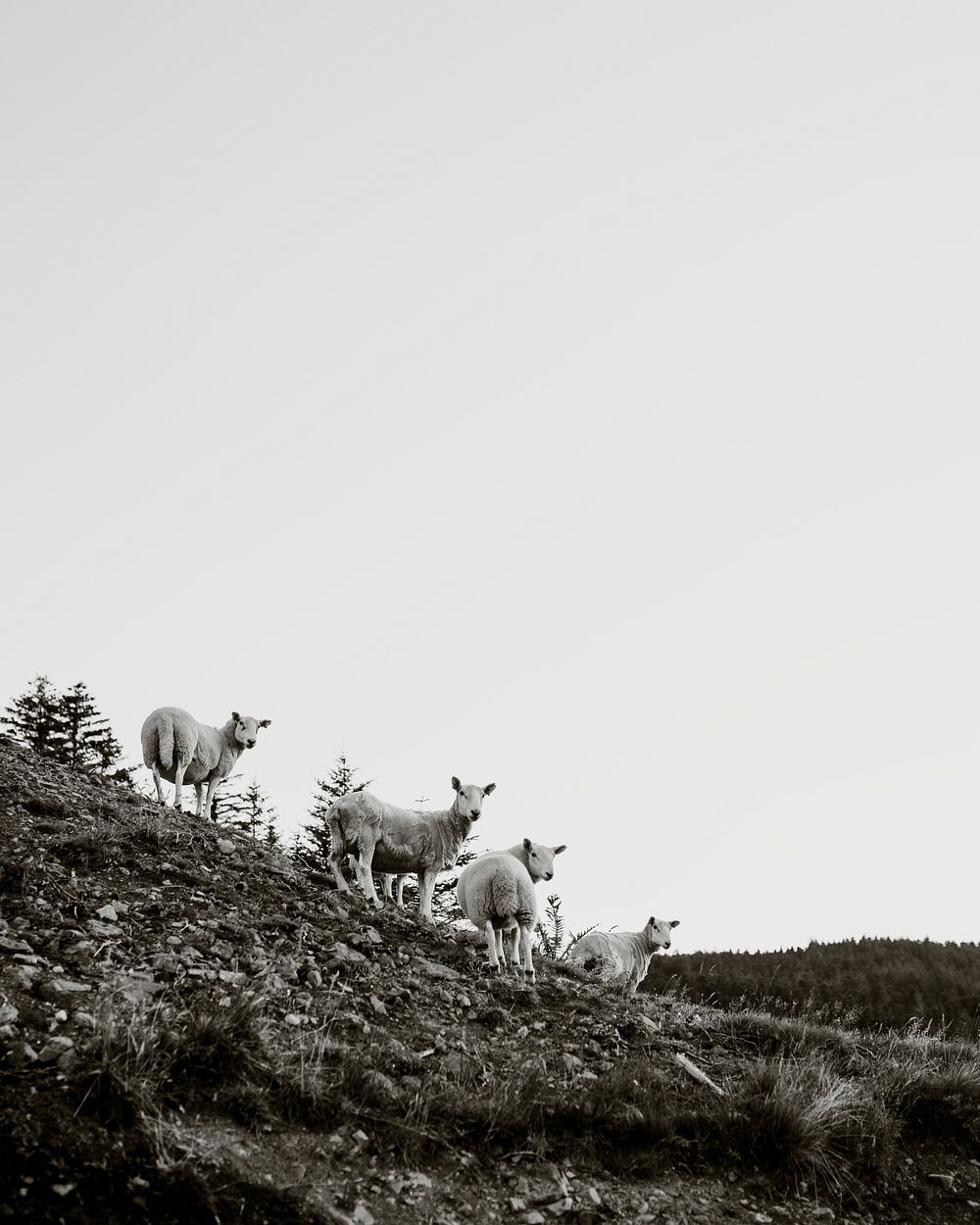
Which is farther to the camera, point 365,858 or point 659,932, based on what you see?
point 659,932

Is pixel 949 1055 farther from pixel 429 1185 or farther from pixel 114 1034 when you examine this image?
pixel 114 1034

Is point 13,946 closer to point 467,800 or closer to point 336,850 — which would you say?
point 336,850

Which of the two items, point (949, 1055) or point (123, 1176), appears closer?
point (123, 1176)

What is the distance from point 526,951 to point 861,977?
26871mm

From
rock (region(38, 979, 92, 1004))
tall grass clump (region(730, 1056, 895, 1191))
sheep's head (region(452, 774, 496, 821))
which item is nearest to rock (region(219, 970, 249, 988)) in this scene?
rock (region(38, 979, 92, 1004))

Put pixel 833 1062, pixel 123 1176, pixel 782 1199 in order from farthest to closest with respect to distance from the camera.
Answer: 1. pixel 833 1062
2. pixel 782 1199
3. pixel 123 1176

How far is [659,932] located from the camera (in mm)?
22344

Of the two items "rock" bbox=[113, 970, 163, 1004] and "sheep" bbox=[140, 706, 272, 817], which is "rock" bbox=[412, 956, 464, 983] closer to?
"rock" bbox=[113, 970, 163, 1004]

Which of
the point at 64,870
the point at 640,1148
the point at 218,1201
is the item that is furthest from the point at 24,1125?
the point at 64,870

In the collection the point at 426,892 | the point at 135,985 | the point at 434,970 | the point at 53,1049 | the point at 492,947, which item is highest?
the point at 426,892

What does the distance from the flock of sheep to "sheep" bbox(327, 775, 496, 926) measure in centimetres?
2

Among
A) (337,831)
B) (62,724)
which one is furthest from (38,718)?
(337,831)

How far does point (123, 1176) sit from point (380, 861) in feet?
34.5

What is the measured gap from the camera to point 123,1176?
6.03m
